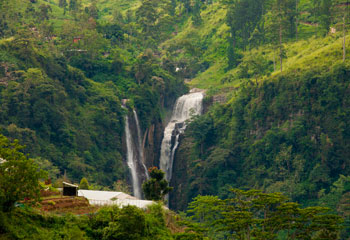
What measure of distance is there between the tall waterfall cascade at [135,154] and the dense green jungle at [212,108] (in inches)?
48.0

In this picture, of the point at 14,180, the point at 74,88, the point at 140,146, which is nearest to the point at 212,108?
the point at 140,146

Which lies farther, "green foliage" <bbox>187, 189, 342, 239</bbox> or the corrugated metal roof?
the corrugated metal roof

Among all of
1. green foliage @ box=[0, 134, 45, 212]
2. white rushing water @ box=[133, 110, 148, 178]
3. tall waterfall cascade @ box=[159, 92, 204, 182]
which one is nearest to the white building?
green foliage @ box=[0, 134, 45, 212]

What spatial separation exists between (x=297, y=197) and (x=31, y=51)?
36790 mm

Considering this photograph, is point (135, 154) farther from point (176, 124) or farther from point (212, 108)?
point (212, 108)

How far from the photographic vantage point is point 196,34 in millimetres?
124062

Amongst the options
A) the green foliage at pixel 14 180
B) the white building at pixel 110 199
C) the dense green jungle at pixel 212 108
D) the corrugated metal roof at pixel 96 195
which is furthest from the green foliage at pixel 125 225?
the corrugated metal roof at pixel 96 195

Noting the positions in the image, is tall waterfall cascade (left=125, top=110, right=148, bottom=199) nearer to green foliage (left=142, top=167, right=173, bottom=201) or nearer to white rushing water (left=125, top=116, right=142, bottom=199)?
white rushing water (left=125, top=116, right=142, bottom=199)

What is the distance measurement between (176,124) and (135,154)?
10.2 metres

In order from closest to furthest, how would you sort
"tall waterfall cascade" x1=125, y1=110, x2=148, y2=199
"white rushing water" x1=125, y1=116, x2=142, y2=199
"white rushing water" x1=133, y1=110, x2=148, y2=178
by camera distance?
1. "white rushing water" x1=125, y1=116, x2=142, y2=199
2. "tall waterfall cascade" x1=125, y1=110, x2=148, y2=199
3. "white rushing water" x1=133, y1=110, x2=148, y2=178

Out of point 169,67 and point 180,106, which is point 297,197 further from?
point 169,67

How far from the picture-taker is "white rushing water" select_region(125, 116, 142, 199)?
274 ft

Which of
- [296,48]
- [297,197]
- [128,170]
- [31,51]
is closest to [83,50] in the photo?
[31,51]

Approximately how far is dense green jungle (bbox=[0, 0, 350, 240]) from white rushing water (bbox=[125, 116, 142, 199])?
130 cm
